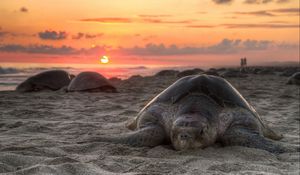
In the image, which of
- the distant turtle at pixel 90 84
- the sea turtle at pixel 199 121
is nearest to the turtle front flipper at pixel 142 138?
the sea turtle at pixel 199 121

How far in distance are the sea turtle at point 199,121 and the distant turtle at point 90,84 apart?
6710 mm

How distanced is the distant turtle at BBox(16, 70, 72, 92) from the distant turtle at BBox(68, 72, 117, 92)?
3.65ft

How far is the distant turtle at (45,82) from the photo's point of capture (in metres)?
11.8

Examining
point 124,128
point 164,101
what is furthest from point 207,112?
point 124,128

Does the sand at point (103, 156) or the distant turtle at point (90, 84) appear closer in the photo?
the sand at point (103, 156)

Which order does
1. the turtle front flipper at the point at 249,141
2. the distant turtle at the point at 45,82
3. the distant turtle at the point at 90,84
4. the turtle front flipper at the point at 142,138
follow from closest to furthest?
the turtle front flipper at the point at 249,141 < the turtle front flipper at the point at 142,138 < the distant turtle at the point at 90,84 < the distant turtle at the point at 45,82

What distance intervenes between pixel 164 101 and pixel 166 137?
0.52 m

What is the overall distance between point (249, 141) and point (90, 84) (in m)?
7.88

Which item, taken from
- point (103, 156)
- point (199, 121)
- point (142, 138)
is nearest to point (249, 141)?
point (199, 121)

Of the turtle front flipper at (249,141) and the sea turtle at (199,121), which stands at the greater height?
the sea turtle at (199,121)

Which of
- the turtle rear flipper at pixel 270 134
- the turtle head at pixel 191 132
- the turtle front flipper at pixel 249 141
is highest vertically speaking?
the turtle head at pixel 191 132

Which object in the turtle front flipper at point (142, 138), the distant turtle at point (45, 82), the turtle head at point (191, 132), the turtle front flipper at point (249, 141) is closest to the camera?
the turtle head at point (191, 132)

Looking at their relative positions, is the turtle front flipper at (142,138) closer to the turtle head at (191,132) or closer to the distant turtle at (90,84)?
the turtle head at (191,132)

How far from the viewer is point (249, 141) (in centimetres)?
384
